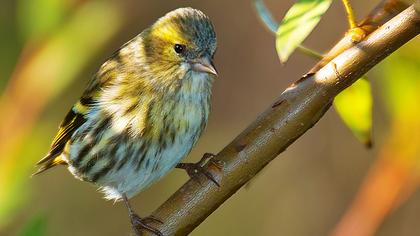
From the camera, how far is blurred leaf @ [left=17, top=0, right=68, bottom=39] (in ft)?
7.26

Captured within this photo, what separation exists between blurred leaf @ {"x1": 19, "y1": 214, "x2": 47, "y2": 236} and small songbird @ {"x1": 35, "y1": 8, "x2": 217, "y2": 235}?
1.09m

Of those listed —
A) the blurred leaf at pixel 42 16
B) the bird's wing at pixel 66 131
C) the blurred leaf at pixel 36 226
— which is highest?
the blurred leaf at pixel 42 16

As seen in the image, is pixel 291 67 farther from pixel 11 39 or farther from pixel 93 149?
pixel 93 149

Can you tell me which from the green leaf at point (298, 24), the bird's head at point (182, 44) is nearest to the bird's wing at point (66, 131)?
the bird's head at point (182, 44)

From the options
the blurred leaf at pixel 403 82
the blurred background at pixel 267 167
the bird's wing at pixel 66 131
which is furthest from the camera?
the blurred background at pixel 267 167

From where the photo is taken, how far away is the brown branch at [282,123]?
1590 millimetres

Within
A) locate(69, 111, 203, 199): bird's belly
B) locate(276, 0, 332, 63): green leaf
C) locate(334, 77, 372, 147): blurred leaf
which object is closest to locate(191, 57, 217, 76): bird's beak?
locate(69, 111, 203, 199): bird's belly

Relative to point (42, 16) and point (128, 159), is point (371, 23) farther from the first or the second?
point (128, 159)

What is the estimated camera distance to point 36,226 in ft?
5.22

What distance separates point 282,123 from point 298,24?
10.8 inches

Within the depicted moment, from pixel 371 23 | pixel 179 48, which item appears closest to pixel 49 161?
pixel 179 48

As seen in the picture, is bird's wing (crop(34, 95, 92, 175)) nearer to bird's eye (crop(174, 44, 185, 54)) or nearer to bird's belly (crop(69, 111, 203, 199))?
bird's belly (crop(69, 111, 203, 199))

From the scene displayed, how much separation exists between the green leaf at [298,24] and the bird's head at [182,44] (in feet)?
4.22

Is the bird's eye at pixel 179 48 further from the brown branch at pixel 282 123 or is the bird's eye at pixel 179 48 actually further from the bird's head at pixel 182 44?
the brown branch at pixel 282 123
